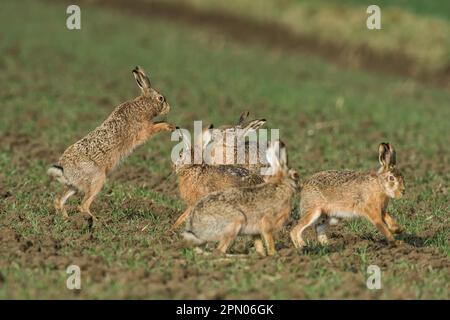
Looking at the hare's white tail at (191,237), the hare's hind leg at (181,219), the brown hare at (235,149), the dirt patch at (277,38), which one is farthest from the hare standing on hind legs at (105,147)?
the dirt patch at (277,38)

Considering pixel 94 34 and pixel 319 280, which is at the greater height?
pixel 94 34

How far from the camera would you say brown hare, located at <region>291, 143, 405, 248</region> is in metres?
9.55

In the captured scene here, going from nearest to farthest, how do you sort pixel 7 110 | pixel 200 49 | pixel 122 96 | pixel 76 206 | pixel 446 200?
pixel 76 206 → pixel 446 200 → pixel 7 110 → pixel 122 96 → pixel 200 49

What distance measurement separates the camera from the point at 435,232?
1012cm

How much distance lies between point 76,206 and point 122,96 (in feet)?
30.5

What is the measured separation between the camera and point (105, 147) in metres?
10.7

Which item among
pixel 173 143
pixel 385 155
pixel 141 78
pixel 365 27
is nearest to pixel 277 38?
pixel 365 27

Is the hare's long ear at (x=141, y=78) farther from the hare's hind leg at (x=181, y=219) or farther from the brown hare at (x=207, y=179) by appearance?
the hare's hind leg at (x=181, y=219)

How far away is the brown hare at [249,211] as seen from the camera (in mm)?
8586

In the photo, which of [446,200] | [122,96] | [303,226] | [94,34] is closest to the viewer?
[303,226]

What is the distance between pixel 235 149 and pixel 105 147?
1.89 metres

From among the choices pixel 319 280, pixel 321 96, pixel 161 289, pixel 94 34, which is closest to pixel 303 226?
pixel 319 280

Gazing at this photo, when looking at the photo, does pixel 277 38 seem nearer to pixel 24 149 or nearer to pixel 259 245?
pixel 24 149

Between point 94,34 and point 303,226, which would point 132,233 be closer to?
point 303,226
